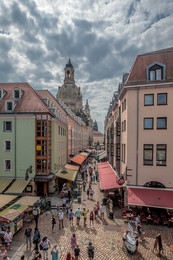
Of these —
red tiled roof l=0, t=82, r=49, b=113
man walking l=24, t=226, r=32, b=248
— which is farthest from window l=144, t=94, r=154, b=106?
man walking l=24, t=226, r=32, b=248

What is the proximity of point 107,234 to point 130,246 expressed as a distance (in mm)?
2929

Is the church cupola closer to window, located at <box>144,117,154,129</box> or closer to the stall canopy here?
window, located at <box>144,117,154,129</box>

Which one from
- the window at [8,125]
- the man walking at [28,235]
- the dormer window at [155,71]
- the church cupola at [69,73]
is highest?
the church cupola at [69,73]

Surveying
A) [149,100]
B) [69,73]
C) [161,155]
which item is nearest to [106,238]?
[161,155]

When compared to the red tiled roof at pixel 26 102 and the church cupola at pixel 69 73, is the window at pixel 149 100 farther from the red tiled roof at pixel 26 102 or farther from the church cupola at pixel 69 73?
the church cupola at pixel 69 73

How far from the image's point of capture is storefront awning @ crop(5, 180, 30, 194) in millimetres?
18594

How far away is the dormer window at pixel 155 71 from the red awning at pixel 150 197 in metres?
12.7

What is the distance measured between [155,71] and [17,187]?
22.9m

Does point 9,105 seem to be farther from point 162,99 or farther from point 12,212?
point 162,99

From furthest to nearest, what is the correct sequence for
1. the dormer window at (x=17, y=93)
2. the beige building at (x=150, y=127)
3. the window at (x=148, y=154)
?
1. the dormer window at (x=17, y=93)
2. the window at (x=148, y=154)
3. the beige building at (x=150, y=127)

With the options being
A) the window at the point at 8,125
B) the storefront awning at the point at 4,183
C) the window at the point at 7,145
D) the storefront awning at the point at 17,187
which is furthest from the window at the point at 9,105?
the storefront awning at the point at 17,187

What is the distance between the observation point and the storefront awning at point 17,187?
18.6 metres

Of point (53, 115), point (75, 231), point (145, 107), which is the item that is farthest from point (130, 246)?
point (53, 115)

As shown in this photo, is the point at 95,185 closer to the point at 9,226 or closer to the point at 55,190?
the point at 55,190
